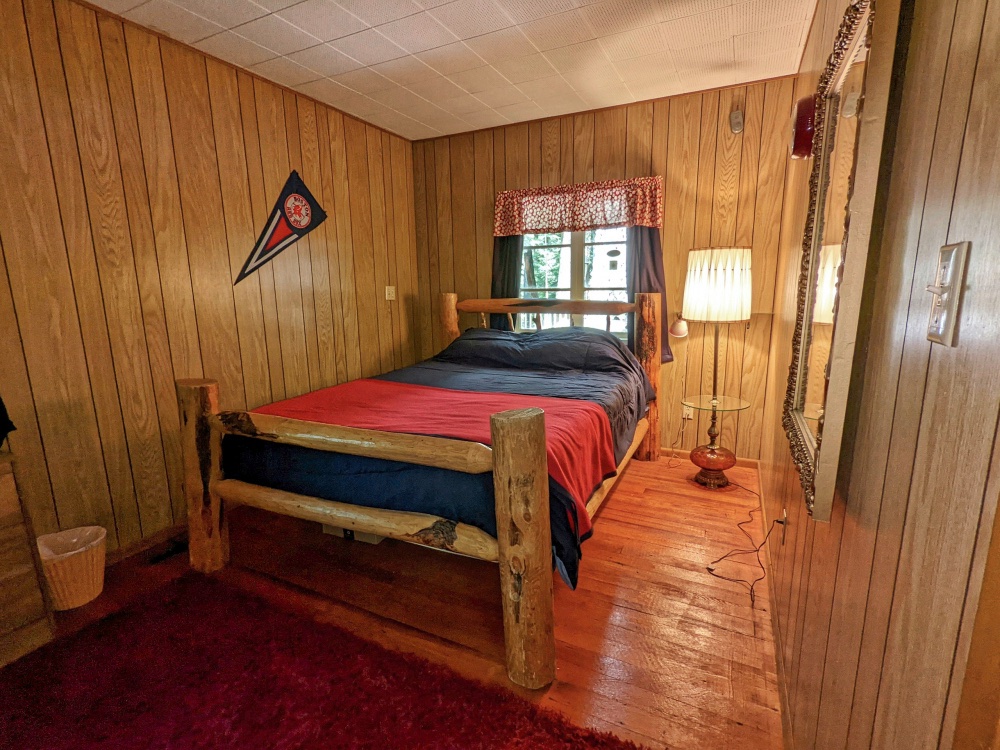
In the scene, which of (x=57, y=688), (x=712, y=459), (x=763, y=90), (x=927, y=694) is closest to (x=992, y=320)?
(x=927, y=694)

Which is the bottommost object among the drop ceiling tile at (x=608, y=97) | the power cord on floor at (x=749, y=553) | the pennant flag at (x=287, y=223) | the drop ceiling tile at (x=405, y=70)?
the power cord on floor at (x=749, y=553)

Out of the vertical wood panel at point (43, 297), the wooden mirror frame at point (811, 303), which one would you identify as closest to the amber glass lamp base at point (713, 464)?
the wooden mirror frame at point (811, 303)

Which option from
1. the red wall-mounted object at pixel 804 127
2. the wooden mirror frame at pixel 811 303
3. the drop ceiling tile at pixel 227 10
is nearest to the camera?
the wooden mirror frame at pixel 811 303

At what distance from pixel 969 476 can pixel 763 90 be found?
3105mm

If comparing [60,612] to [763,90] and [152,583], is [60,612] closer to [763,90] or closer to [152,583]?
[152,583]

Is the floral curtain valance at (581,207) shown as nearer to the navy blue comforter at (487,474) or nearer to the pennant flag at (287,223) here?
the navy blue comforter at (487,474)

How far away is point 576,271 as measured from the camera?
347 cm

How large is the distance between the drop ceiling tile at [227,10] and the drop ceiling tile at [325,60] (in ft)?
1.07

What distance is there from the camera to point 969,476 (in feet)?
1.44

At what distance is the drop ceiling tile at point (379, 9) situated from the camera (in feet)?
6.51

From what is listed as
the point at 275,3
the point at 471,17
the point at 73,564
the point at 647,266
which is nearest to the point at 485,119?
the point at 471,17

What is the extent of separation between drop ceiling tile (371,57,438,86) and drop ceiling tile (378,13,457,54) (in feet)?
0.42

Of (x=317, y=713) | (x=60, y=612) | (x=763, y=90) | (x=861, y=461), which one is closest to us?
(x=861, y=461)

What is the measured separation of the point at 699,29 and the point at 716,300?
129 centimetres
